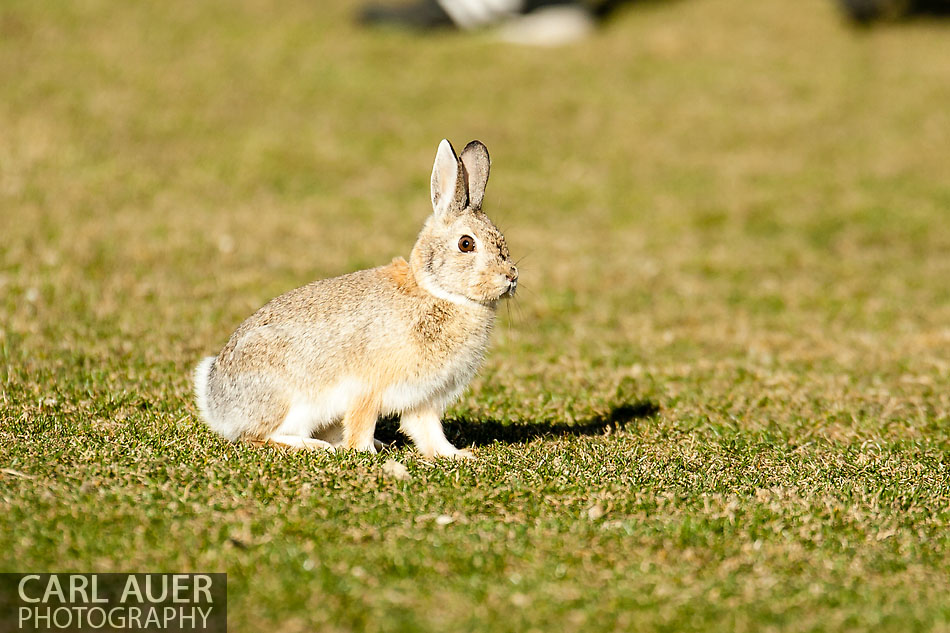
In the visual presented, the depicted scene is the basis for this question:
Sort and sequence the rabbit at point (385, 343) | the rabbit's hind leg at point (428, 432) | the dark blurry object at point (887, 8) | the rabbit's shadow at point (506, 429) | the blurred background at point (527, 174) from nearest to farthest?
the rabbit at point (385, 343)
the rabbit's hind leg at point (428, 432)
the rabbit's shadow at point (506, 429)
the blurred background at point (527, 174)
the dark blurry object at point (887, 8)

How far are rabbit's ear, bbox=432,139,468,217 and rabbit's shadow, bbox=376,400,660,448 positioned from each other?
1.71 meters

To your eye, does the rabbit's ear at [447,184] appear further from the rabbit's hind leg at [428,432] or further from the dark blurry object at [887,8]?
the dark blurry object at [887,8]

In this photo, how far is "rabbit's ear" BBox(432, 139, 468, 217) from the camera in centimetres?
705

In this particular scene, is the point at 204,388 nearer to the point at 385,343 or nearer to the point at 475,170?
the point at 385,343

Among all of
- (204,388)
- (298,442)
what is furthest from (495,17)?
(298,442)

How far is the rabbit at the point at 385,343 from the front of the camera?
6.89 m

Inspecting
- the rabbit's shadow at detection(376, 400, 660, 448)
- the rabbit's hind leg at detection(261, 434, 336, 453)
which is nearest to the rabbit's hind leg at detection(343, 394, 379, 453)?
the rabbit's hind leg at detection(261, 434, 336, 453)

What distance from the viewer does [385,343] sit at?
271 inches

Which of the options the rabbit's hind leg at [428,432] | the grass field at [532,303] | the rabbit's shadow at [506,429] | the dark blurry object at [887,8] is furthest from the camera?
the dark blurry object at [887,8]

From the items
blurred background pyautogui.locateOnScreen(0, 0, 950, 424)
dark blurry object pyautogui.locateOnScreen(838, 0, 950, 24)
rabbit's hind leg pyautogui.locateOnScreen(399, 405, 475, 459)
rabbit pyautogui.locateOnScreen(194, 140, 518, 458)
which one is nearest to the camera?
rabbit pyautogui.locateOnScreen(194, 140, 518, 458)

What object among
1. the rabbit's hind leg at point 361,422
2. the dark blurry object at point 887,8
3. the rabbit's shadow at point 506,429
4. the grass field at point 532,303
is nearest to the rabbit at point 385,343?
the rabbit's hind leg at point 361,422

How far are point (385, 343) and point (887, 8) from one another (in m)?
23.8

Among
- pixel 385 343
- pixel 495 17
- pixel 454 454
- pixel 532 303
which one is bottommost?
pixel 532 303

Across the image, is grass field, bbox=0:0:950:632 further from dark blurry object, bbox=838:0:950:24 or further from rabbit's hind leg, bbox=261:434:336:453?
dark blurry object, bbox=838:0:950:24
